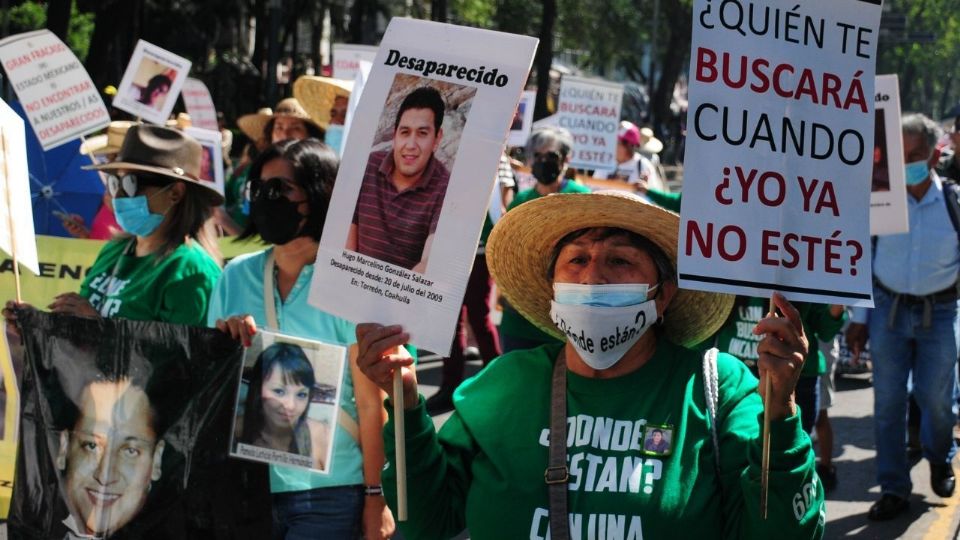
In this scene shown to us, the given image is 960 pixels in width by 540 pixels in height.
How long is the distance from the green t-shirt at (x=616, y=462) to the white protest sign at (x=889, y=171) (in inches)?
147

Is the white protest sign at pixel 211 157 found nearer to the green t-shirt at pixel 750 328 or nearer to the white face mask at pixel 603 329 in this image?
the green t-shirt at pixel 750 328

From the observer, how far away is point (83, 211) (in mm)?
7953

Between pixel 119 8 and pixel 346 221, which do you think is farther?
pixel 119 8

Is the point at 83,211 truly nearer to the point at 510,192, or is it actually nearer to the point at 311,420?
the point at 510,192

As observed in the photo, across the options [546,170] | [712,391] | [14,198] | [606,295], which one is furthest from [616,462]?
[546,170]

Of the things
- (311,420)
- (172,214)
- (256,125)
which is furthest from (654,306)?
(256,125)

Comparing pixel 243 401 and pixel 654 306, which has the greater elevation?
pixel 654 306

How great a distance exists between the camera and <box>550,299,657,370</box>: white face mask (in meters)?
3.14

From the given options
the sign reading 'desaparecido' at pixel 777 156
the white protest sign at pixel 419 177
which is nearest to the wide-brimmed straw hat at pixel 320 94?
the white protest sign at pixel 419 177

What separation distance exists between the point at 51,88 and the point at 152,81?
2.68 metres

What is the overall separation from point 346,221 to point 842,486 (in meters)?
5.52

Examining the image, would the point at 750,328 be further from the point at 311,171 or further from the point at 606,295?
the point at 606,295

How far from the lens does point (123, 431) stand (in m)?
4.04

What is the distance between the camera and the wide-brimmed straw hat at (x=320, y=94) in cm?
952
